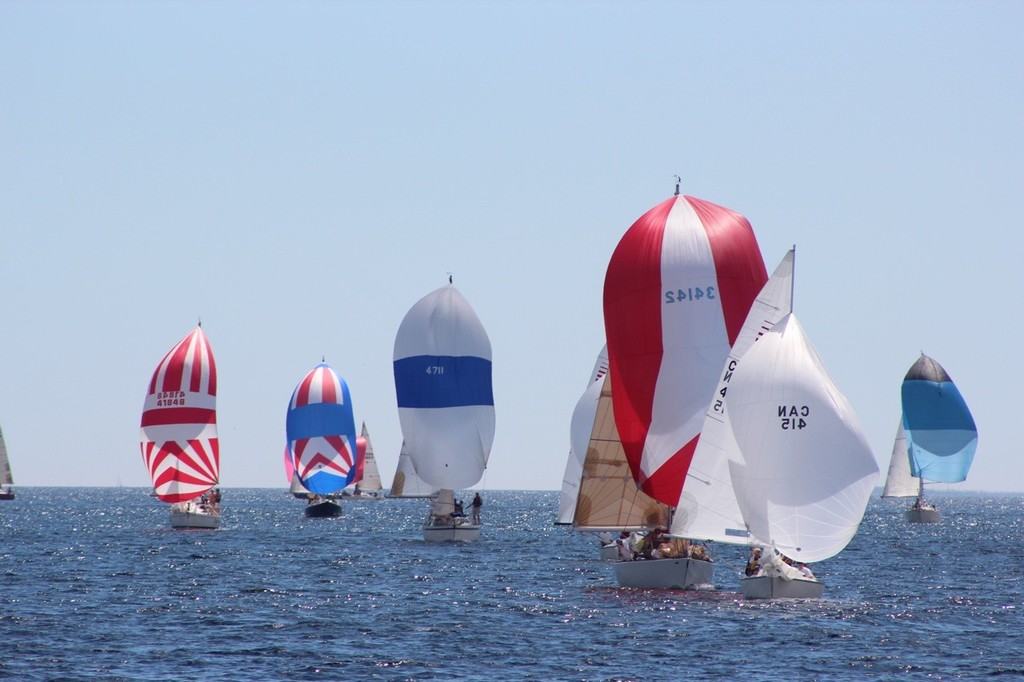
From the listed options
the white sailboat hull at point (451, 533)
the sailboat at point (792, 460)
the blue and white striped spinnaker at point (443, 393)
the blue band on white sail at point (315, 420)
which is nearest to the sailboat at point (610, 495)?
the sailboat at point (792, 460)

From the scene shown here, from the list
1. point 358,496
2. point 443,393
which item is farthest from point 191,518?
point 358,496

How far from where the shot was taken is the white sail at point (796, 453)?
34250 millimetres

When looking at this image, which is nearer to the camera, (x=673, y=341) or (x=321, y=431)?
(x=673, y=341)

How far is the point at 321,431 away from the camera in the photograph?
265 ft

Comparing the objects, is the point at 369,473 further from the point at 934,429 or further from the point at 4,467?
the point at 934,429

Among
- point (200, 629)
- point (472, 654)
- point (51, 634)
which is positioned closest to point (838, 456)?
point (472, 654)

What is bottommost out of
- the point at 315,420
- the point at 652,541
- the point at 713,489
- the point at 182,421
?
the point at 652,541

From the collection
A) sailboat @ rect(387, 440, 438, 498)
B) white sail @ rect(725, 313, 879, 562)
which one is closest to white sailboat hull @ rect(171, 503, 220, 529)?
sailboat @ rect(387, 440, 438, 498)

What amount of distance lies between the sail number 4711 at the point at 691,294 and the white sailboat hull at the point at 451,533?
24363 millimetres

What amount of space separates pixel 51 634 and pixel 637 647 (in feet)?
40.5

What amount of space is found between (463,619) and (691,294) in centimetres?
→ 1086

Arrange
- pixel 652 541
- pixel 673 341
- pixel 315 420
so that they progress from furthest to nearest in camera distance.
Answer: pixel 315 420
pixel 652 541
pixel 673 341

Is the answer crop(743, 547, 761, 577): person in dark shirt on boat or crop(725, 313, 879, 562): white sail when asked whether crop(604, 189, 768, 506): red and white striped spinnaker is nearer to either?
crop(725, 313, 879, 562): white sail

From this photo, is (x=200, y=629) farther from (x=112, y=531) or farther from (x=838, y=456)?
(x=112, y=531)
